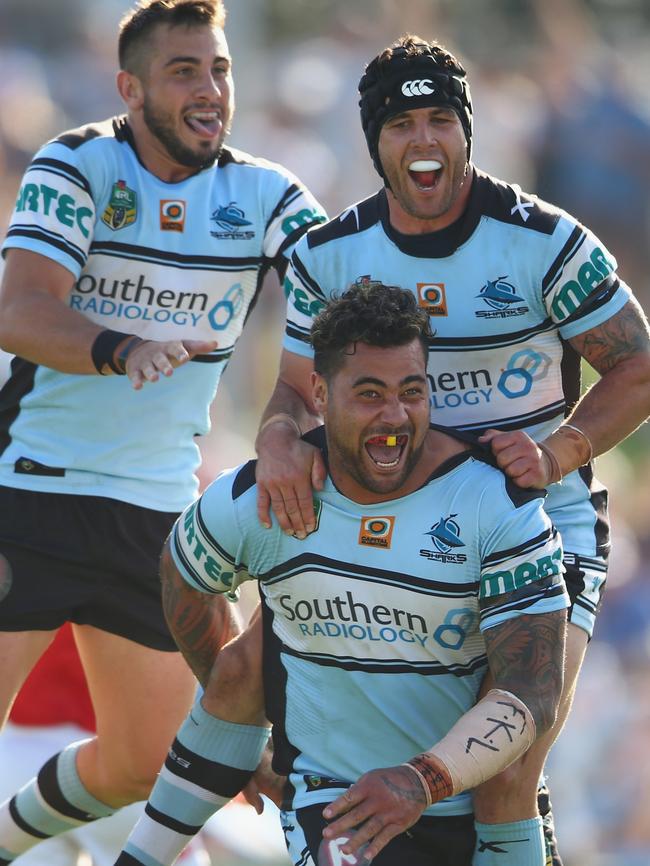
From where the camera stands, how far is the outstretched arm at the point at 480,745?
399 centimetres

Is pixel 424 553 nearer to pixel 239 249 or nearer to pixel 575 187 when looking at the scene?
pixel 239 249

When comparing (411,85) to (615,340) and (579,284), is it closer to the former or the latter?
(579,284)

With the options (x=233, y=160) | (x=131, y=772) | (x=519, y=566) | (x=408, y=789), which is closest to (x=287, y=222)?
(x=233, y=160)

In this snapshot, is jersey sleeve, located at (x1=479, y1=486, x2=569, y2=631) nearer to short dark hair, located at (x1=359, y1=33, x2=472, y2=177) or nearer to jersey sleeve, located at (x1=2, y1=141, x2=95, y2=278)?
short dark hair, located at (x1=359, y1=33, x2=472, y2=177)

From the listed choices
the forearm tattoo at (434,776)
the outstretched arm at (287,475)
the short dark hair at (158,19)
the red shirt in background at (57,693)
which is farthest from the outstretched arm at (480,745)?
the red shirt in background at (57,693)

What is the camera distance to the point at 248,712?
494cm

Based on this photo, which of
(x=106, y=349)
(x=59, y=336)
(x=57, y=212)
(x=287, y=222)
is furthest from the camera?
(x=287, y=222)

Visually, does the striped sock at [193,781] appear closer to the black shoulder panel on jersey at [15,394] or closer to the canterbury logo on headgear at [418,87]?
the black shoulder panel on jersey at [15,394]

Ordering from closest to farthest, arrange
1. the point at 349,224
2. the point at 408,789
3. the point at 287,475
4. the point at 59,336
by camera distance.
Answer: the point at 408,789 → the point at 287,475 → the point at 349,224 → the point at 59,336

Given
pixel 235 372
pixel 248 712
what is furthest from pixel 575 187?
pixel 248 712

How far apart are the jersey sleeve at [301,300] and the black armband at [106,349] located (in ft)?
1.60

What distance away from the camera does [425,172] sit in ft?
15.4

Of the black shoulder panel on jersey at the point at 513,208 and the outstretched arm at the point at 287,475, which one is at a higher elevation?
the black shoulder panel on jersey at the point at 513,208

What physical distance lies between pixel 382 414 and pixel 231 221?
56.9 inches
